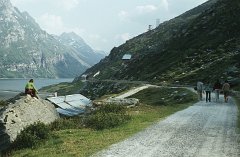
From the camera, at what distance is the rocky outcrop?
2608cm

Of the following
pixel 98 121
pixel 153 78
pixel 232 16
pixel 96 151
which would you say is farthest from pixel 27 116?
pixel 232 16

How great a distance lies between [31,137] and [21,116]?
544cm

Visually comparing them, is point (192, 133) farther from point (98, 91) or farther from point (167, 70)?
point (98, 91)

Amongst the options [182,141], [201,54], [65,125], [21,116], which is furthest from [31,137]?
[201,54]

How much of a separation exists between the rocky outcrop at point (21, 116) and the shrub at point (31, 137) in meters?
1.57

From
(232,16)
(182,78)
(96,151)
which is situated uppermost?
(232,16)

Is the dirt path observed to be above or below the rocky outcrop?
below

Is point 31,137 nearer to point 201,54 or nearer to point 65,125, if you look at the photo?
point 65,125

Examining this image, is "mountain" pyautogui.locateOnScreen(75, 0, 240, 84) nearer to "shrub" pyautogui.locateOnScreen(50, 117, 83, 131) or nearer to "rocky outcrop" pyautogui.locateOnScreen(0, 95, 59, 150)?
"rocky outcrop" pyautogui.locateOnScreen(0, 95, 59, 150)

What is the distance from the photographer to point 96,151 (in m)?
19.5

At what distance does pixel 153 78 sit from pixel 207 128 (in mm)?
99328

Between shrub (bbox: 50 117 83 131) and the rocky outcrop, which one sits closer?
the rocky outcrop

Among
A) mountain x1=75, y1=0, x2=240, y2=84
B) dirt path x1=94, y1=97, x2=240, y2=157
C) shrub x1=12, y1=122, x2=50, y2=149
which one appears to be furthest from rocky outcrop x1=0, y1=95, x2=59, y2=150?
mountain x1=75, y1=0, x2=240, y2=84

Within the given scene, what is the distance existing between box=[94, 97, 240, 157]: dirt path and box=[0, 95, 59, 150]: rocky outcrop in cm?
831
